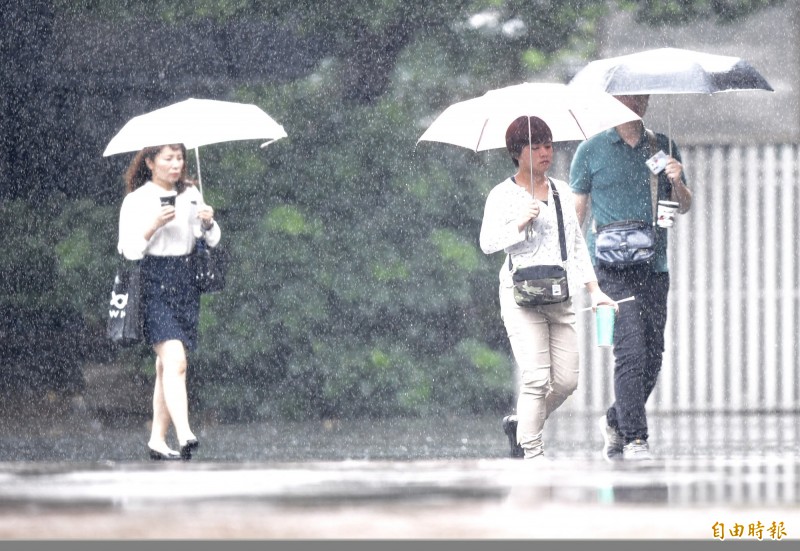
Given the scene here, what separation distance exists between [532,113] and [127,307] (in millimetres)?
2329

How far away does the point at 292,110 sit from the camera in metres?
13.0

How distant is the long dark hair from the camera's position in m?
9.04

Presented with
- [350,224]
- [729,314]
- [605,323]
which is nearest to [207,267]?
[605,323]

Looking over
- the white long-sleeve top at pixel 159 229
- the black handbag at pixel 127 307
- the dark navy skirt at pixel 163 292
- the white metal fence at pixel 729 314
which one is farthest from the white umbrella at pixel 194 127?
Answer: the white metal fence at pixel 729 314

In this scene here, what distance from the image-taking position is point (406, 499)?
607 cm

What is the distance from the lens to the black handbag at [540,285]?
26.3 ft

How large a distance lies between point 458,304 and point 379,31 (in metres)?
2.19

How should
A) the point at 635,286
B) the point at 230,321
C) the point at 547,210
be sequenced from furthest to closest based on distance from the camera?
the point at 230,321
the point at 635,286
the point at 547,210

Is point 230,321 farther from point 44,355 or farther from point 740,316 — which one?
point 740,316

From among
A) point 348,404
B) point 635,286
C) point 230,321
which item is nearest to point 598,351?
point 348,404

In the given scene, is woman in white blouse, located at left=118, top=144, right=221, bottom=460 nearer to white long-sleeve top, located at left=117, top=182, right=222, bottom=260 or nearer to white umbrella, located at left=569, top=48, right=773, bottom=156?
white long-sleeve top, located at left=117, top=182, right=222, bottom=260

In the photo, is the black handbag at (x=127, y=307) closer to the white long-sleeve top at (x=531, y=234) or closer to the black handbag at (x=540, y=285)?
the white long-sleeve top at (x=531, y=234)

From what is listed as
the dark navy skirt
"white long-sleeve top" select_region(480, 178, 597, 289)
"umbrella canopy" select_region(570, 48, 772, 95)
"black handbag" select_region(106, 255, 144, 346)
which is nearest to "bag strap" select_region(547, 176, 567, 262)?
"white long-sleeve top" select_region(480, 178, 597, 289)

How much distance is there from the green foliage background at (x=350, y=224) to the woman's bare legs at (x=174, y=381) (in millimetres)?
3796
